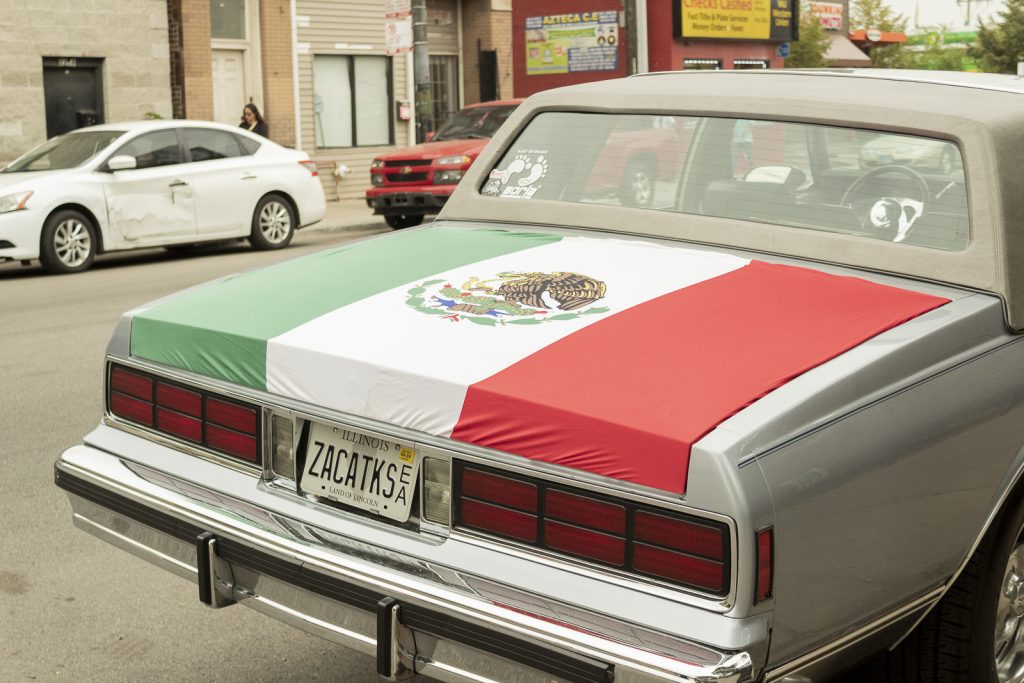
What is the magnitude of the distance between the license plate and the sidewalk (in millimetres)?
16182

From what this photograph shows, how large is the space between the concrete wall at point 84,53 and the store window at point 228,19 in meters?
1.21

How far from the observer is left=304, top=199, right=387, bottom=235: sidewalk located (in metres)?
20.3

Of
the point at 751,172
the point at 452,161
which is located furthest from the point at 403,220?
the point at 751,172

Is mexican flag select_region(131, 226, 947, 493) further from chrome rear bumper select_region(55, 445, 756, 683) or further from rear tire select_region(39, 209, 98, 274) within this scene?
rear tire select_region(39, 209, 98, 274)

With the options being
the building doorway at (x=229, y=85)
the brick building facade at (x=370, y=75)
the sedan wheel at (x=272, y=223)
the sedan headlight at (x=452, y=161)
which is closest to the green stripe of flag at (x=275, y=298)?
the sedan wheel at (x=272, y=223)

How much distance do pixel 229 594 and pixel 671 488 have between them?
1.29 meters

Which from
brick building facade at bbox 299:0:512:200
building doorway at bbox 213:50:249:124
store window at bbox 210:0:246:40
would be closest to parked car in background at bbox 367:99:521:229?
brick building facade at bbox 299:0:512:200

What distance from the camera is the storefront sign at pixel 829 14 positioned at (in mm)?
47344

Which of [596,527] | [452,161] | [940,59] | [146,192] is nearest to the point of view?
[596,527]

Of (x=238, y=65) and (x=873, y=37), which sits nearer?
(x=238, y=65)

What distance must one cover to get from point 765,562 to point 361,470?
3.39 ft

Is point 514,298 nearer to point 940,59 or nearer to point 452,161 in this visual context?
point 452,161

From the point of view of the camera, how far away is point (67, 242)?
553 inches

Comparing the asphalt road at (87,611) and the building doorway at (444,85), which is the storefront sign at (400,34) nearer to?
the building doorway at (444,85)
